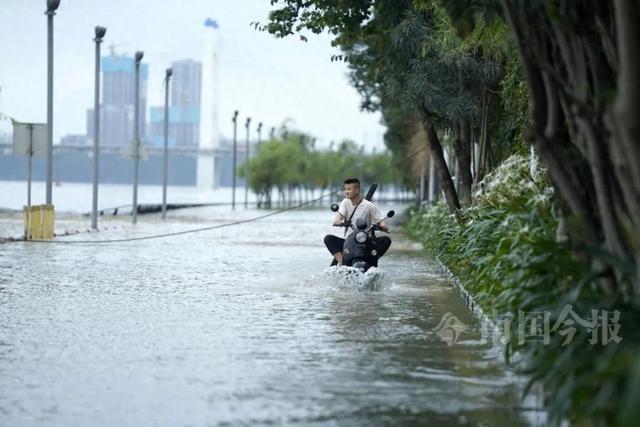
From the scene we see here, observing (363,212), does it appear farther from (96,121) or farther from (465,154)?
(96,121)

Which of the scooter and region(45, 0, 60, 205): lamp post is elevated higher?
region(45, 0, 60, 205): lamp post

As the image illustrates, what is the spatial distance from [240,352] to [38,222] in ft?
63.0

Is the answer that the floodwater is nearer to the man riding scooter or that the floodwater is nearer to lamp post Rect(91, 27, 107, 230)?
the man riding scooter

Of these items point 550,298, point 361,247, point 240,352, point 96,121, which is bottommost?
point 240,352

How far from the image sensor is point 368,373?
8.78 metres

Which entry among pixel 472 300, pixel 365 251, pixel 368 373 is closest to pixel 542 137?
pixel 368 373

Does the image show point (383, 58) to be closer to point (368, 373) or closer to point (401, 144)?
point (368, 373)

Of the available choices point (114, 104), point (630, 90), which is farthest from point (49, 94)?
point (114, 104)

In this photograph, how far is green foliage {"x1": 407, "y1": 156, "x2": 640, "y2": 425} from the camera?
5.85 meters

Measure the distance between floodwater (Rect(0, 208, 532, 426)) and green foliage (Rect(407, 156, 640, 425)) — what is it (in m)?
0.46

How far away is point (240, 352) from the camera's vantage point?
9828 millimetres

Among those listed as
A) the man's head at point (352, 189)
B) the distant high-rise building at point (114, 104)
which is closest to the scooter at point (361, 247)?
the man's head at point (352, 189)

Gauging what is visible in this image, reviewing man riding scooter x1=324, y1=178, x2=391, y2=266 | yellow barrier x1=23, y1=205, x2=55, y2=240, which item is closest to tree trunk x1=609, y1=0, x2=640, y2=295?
man riding scooter x1=324, y1=178, x2=391, y2=266

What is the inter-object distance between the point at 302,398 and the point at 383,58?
1591 cm
